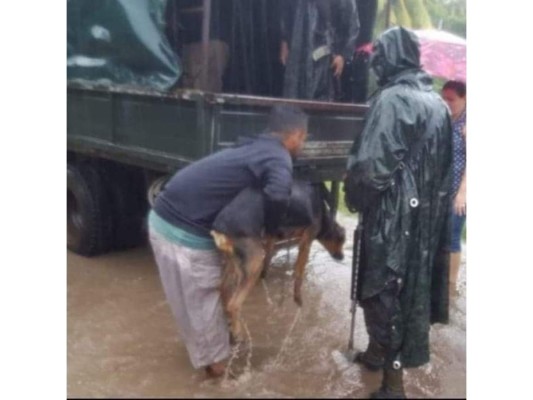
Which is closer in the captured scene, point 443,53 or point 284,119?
point 284,119

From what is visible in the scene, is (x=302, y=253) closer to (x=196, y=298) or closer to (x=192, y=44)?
(x=196, y=298)

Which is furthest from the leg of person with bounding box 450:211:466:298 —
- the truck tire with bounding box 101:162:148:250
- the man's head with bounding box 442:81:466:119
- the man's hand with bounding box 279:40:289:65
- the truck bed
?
the truck tire with bounding box 101:162:148:250

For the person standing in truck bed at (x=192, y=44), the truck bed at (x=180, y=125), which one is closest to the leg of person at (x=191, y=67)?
the person standing in truck bed at (x=192, y=44)

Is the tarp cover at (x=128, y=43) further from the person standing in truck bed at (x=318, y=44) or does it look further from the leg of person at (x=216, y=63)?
the person standing in truck bed at (x=318, y=44)

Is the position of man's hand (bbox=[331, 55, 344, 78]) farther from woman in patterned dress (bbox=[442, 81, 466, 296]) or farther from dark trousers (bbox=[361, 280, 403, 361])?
dark trousers (bbox=[361, 280, 403, 361])

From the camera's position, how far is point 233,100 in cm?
242

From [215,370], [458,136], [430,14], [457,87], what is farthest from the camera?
[458,136]

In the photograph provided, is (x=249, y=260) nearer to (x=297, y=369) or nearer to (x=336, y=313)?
(x=297, y=369)

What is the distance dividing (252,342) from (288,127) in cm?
94

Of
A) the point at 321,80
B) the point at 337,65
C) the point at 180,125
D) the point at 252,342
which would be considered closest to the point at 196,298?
the point at 252,342

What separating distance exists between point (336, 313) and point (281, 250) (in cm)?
62

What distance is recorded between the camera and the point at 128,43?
2816 mm

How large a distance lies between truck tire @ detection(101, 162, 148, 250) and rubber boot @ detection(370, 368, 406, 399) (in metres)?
1.08
